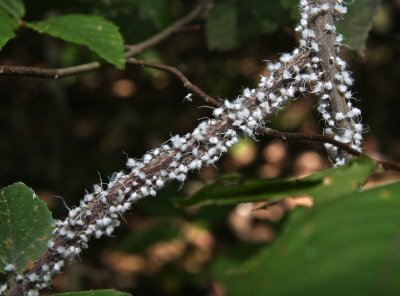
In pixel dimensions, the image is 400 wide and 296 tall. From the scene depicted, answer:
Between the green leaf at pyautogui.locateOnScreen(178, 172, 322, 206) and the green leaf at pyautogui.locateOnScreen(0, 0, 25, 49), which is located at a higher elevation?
the green leaf at pyautogui.locateOnScreen(0, 0, 25, 49)

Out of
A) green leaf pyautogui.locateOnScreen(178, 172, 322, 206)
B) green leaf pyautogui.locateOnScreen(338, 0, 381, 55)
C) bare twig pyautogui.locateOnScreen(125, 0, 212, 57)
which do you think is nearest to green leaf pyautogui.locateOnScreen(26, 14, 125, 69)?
bare twig pyautogui.locateOnScreen(125, 0, 212, 57)

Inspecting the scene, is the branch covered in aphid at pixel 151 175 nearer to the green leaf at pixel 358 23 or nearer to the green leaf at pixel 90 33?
the green leaf at pixel 90 33

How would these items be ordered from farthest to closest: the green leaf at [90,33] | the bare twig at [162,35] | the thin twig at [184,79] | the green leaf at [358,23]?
the bare twig at [162,35], the green leaf at [358,23], the green leaf at [90,33], the thin twig at [184,79]

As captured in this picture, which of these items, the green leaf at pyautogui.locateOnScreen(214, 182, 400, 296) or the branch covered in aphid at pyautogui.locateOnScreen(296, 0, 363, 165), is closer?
the green leaf at pyautogui.locateOnScreen(214, 182, 400, 296)

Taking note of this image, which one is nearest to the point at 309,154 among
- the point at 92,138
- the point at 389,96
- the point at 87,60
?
the point at 389,96

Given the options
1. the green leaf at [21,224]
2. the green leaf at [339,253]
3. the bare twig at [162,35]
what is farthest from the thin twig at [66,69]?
the green leaf at [339,253]

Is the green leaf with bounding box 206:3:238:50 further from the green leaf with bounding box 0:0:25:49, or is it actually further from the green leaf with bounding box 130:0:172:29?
the green leaf with bounding box 0:0:25:49
